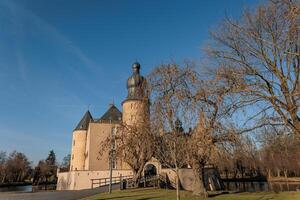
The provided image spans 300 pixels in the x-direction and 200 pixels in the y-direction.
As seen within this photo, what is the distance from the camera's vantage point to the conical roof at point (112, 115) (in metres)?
47.9

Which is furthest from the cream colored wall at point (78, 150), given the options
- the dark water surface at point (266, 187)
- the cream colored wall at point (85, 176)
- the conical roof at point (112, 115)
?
the dark water surface at point (266, 187)

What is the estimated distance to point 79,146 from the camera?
1887 inches

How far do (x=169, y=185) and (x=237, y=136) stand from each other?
19321 millimetres

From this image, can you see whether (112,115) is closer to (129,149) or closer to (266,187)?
(129,149)

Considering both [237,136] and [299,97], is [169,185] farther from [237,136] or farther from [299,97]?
[299,97]

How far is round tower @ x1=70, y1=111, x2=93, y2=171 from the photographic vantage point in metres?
46.7

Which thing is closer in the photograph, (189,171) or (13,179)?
(189,171)

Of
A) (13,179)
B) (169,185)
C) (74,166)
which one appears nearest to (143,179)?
(169,185)

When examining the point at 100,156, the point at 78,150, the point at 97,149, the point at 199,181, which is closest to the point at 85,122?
the point at 78,150

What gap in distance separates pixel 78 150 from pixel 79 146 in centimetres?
80

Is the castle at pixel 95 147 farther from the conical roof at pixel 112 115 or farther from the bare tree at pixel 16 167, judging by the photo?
the bare tree at pixel 16 167

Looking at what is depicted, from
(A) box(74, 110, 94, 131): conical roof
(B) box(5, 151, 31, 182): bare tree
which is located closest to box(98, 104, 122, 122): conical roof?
(A) box(74, 110, 94, 131): conical roof

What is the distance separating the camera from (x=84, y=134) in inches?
1928

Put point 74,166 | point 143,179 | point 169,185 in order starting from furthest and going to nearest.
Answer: point 74,166 < point 169,185 < point 143,179
